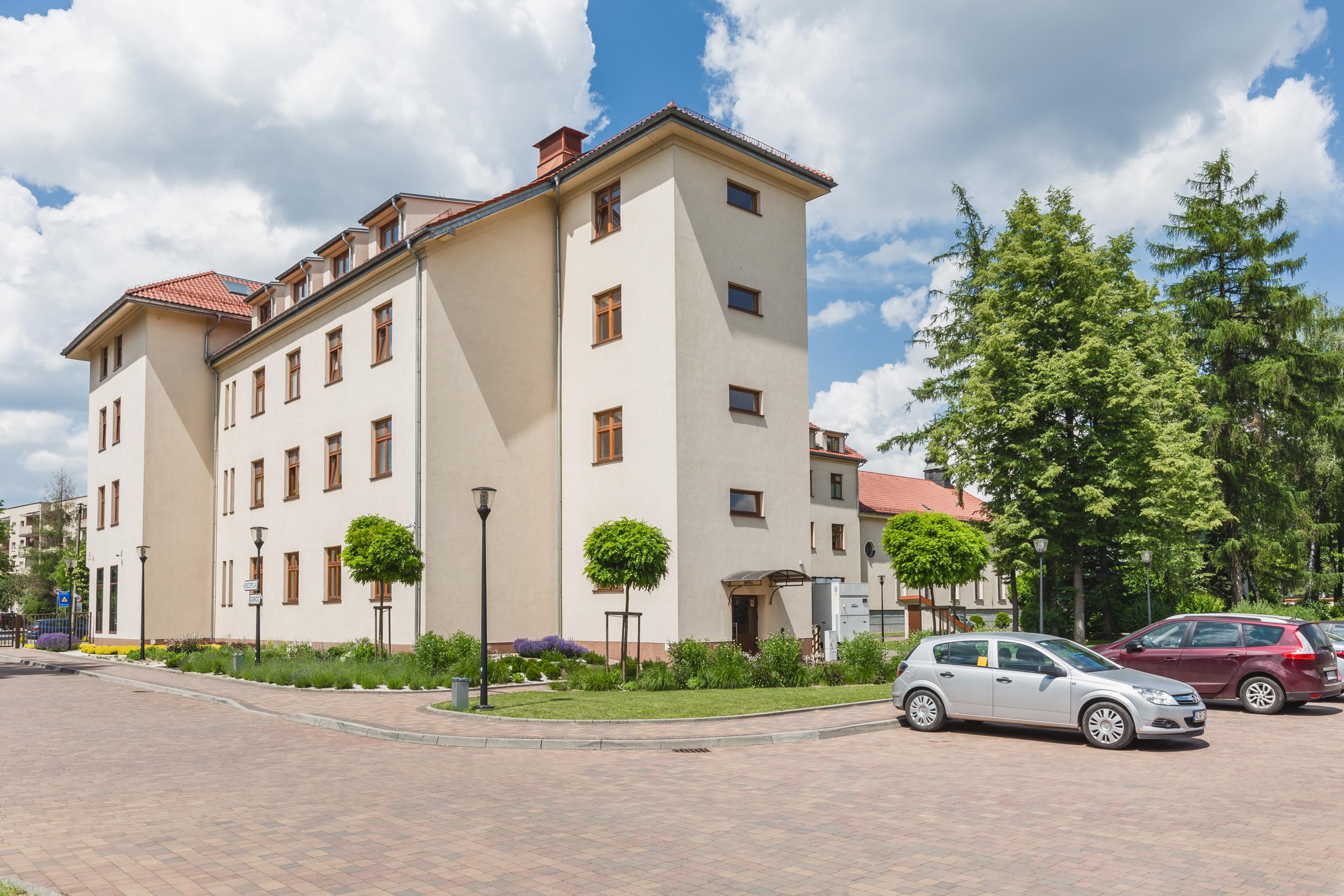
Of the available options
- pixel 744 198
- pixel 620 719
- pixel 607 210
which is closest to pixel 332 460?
pixel 607 210

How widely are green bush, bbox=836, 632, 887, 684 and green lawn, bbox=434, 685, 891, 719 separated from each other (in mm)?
917

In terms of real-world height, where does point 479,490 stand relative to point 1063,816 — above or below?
above

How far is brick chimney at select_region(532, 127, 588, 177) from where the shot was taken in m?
30.9

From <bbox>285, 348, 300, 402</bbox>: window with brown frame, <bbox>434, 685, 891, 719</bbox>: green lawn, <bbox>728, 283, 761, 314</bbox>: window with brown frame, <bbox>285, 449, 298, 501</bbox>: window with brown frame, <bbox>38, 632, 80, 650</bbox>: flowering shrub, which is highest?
<bbox>728, 283, 761, 314</bbox>: window with brown frame

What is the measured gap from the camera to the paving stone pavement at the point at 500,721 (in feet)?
44.6

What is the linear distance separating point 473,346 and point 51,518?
6706cm

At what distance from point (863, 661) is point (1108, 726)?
889 centimetres

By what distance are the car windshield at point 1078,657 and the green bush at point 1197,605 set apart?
879 inches

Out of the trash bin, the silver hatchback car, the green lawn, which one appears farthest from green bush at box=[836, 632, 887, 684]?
the trash bin

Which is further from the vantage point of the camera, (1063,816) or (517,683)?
(517,683)

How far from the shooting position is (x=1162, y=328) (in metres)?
32.7

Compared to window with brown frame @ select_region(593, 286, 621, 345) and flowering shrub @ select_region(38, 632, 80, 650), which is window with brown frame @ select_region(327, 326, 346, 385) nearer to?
window with brown frame @ select_region(593, 286, 621, 345)

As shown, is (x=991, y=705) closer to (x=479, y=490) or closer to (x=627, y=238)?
(x=479, y=490)

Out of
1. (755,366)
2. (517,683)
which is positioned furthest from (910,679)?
(755,366)
